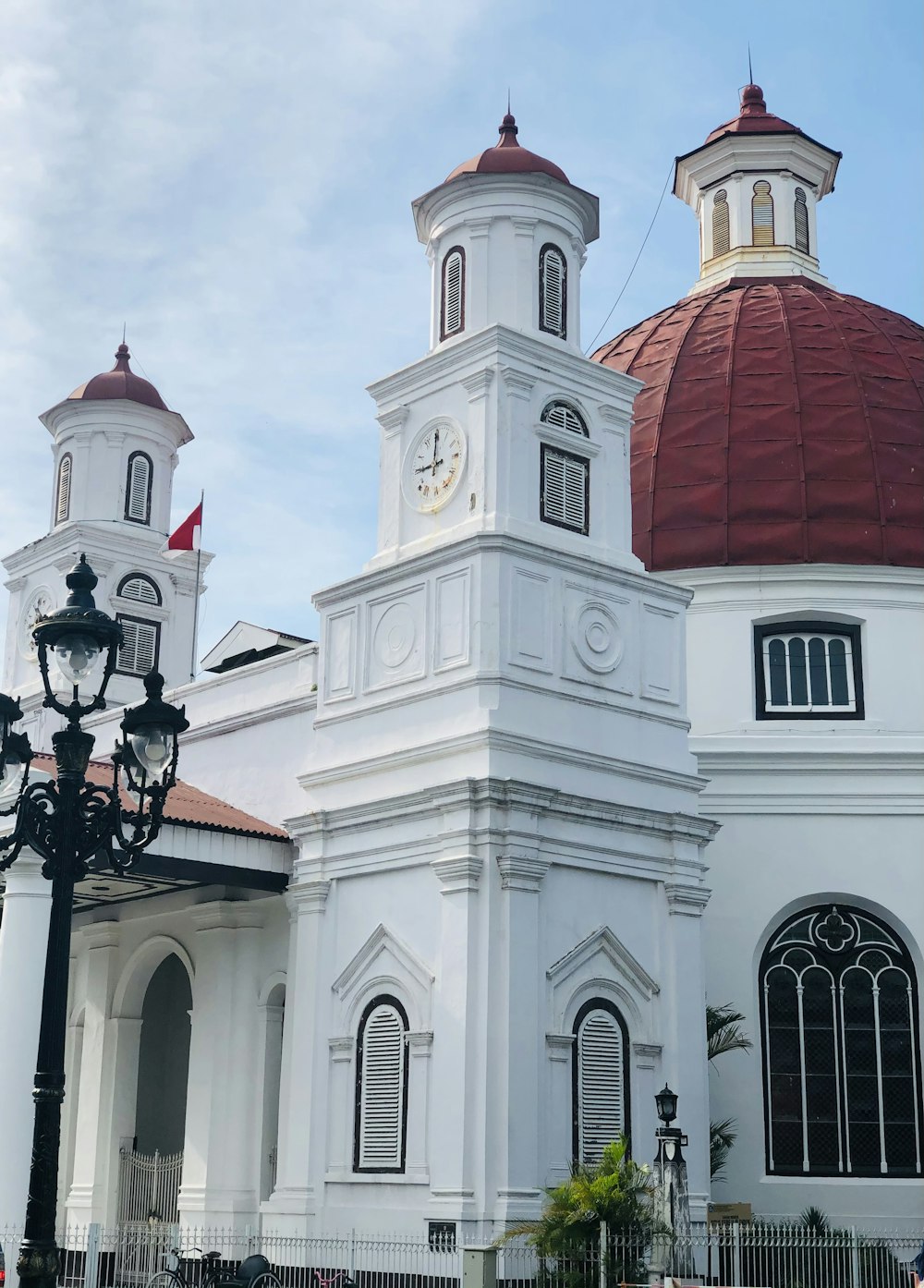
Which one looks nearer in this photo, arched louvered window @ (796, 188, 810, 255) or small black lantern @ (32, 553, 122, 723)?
small black lantern @ (32, 553, 122, 723)

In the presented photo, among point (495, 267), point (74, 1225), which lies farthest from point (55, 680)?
point (495, 267)

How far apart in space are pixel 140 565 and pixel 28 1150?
17.4 m

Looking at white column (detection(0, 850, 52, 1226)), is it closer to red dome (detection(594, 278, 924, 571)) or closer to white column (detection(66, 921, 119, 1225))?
white column (detection(66, 921, 119, 1225))

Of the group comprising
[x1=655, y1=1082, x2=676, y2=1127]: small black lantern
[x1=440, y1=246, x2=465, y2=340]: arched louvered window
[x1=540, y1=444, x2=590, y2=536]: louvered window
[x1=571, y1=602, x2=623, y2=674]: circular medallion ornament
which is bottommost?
[x1=655, y1=1082, x2=676, y2=1127]: small black lantern

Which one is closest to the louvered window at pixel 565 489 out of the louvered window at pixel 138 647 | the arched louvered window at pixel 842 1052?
the arched louvered window at pixel 842 1052

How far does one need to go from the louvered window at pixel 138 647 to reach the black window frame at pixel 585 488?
44.4 feet

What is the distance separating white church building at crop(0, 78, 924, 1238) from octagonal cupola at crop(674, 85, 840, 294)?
18.3 ft

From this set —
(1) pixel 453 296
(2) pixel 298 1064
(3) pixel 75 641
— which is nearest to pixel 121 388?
(1) pixel 453 296

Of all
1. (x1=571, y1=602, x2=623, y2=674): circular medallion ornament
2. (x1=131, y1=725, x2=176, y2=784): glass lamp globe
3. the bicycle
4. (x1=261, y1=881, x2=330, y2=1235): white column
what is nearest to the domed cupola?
(x1=571, y1=602, x2=623, y2=674): circular medallion ornament

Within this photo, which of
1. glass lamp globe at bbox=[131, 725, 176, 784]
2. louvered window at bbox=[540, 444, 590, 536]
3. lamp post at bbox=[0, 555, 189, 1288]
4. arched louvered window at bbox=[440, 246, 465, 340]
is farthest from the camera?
arched louvered window at bbox=[440, 246, 465, 340]

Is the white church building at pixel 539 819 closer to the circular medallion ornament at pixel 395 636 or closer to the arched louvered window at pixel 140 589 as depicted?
the circular medallion ornament at pixel 395 636

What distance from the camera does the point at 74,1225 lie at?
1078 inches

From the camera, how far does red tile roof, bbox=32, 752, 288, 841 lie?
965 inches

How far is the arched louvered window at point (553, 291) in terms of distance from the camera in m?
26.0
